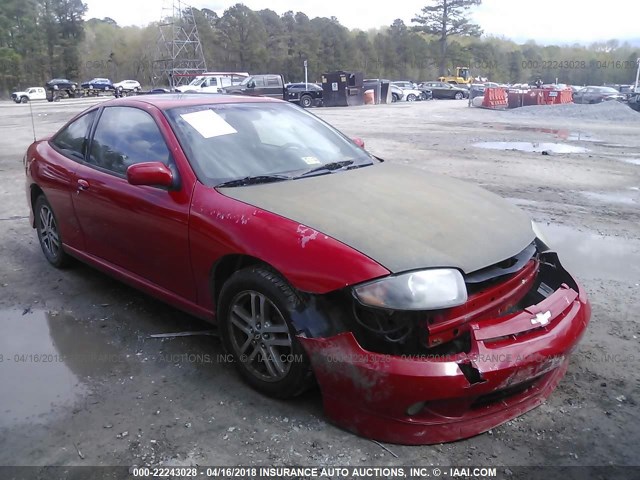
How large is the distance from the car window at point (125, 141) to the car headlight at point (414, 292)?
163 cm

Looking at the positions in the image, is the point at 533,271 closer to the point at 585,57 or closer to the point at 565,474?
the point at 565,474

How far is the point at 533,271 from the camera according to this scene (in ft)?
9.96

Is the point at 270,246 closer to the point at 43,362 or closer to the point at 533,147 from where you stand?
the point at 43,362

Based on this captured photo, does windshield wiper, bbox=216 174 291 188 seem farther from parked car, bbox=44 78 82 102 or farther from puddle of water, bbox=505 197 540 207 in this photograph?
parked car, bbox=44 78 82 102

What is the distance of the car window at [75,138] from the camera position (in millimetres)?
4371

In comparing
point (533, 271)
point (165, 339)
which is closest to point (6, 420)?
point (165, 339)

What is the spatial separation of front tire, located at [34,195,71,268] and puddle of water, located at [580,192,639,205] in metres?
6.51

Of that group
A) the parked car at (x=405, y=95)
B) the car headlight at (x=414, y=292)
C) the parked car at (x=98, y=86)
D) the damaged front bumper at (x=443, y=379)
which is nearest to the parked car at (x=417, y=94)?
the parked car at (x=405, y=95)

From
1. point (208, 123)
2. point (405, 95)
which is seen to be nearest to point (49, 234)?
point (208, 123)

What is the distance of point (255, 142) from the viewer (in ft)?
11.8

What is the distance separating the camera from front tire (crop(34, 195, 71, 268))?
474cm

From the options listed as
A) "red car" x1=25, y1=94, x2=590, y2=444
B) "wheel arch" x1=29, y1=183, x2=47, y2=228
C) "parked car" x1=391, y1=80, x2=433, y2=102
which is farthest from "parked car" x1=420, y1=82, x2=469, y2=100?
"red car" x1=25, y1=94, x2=590, y2=444

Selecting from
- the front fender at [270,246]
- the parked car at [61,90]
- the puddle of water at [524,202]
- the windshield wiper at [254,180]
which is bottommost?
the puddle of water at [524,202]

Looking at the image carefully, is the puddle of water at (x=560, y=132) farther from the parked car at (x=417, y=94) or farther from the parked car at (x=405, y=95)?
the parked car at (x=417, y=94)
